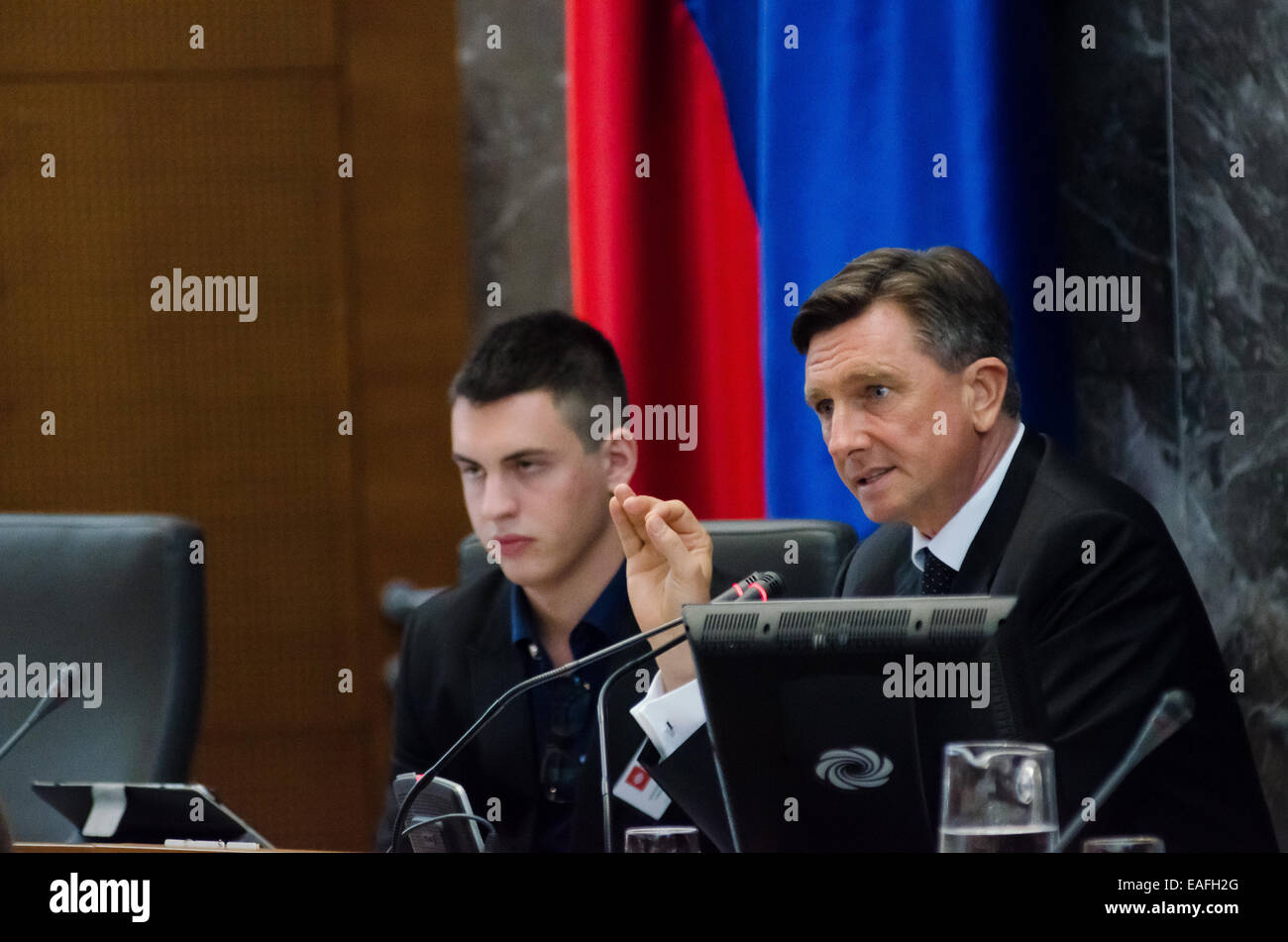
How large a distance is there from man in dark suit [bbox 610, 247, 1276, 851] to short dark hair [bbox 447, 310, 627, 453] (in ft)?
1.06

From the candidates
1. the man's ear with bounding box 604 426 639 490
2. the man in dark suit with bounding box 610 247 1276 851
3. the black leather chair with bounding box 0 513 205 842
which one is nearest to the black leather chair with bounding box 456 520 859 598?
the man in dark suit with bounding box 610 247 1276 851

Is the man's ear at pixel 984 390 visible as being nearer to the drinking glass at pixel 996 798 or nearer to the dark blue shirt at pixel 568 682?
the dark blue shirt at pixel 568 682

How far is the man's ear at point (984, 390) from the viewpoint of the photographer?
1665 mm

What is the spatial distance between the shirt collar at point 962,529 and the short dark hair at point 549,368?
499mm

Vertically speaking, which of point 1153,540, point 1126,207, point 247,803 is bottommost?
point 247,803

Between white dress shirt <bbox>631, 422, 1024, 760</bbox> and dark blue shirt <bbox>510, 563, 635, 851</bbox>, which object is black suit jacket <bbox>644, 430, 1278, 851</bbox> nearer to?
white dress shirt <bbox>631, 422, 1024, 760</bbox>

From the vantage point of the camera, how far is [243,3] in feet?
7.82

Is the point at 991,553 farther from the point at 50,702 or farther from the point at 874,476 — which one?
the point at 50,702

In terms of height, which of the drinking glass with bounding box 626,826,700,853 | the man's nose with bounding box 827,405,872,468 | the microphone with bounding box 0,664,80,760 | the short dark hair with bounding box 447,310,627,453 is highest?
the short dark hair with bounding box 447,310,627,453

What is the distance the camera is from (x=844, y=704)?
0.90m

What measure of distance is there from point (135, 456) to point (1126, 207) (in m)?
1.64

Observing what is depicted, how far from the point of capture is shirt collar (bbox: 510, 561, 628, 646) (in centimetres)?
173
